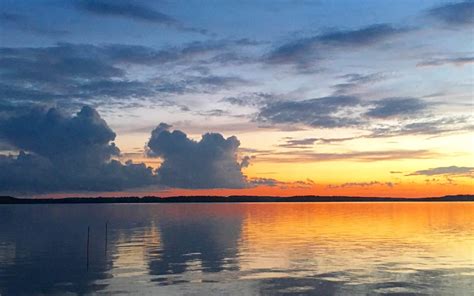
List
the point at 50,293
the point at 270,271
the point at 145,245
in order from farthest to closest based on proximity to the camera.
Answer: the point at 145,245 < the point at 270,271 < the point at 50,293

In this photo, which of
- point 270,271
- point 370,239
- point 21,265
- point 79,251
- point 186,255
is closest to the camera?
point 270,271

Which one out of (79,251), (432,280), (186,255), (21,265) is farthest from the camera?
(79,251)

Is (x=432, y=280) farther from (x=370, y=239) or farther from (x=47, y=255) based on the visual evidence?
(x=47, y=255)

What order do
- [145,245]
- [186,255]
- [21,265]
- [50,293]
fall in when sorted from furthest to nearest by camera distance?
[145,245] → [186,255] → [21,265] → [50,293]

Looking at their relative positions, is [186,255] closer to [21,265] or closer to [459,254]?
[21,265]

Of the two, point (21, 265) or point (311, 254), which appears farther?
point (311, 254)

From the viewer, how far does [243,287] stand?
117 feet

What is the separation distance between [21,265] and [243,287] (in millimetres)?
22461

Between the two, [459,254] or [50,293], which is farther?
[459,254]

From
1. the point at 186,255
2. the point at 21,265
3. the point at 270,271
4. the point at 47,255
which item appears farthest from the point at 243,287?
the point at 47,255


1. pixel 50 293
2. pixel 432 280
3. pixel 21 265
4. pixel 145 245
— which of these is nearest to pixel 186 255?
pixel 145 245

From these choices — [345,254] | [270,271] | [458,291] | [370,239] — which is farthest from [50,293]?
[370,239]

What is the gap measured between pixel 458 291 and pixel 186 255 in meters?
27.3

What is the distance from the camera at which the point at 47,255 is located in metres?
54.0
